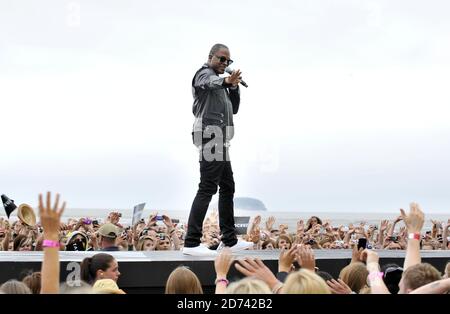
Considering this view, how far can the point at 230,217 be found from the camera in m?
5.61

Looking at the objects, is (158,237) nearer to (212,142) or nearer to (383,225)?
(212,142)

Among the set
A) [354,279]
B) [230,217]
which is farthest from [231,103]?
[354,279]

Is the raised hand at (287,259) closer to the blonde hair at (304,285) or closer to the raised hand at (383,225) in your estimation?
the blonde hair at (304,285)

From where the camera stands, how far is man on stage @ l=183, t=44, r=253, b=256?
536cm

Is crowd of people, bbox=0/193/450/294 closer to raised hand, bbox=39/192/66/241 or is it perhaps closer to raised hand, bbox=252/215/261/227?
raised hand, bbox=39/192/66/241

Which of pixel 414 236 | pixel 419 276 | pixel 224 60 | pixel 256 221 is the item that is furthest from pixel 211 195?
pixel 256 221

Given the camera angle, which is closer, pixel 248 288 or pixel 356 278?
pixel 248 288

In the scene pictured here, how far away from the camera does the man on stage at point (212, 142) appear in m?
5.36

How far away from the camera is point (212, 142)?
543cm

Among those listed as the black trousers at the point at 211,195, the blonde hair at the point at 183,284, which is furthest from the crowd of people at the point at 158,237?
the blonde hair at the point at 183,284

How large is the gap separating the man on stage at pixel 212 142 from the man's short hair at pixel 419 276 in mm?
2278

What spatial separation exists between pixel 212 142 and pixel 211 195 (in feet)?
1.44
